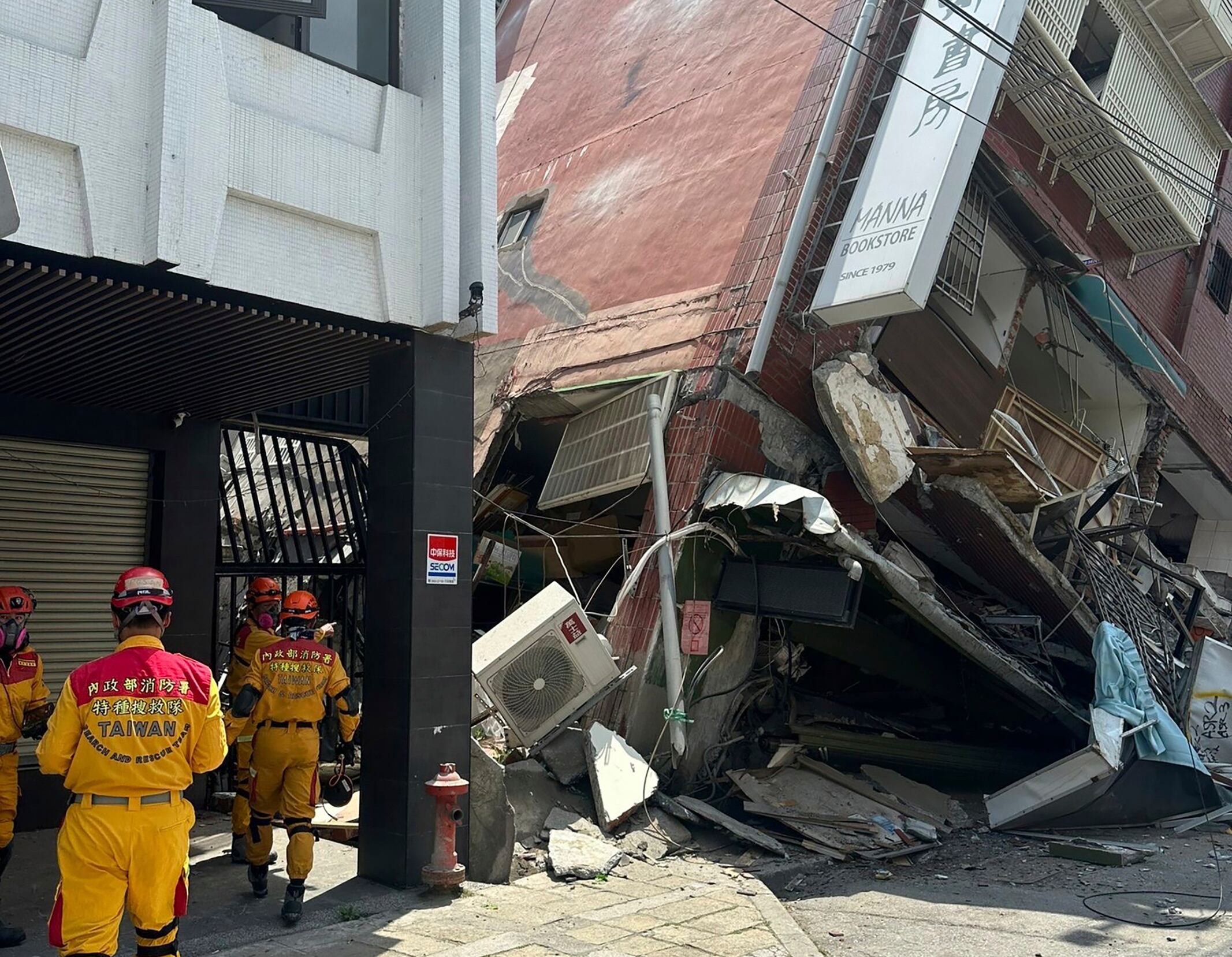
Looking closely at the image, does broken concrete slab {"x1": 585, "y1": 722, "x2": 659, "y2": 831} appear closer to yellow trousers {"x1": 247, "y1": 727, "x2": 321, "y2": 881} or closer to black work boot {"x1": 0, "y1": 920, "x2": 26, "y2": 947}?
yellow trousers {"x1": 247, "y1": 727, "x2": 321, "y2": 881}

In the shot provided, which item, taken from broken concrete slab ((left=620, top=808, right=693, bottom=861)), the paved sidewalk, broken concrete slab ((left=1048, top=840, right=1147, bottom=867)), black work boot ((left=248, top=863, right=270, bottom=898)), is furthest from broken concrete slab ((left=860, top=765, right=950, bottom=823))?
black work boot ((left=248, top=863, right=270, bottom=898))

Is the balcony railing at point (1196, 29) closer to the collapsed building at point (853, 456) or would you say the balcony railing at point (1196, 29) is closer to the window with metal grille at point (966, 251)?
the collapsed building at point (853, 456)

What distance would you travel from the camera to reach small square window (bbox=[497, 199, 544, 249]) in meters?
16.7

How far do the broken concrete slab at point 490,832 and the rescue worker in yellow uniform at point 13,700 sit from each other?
8.99 feet

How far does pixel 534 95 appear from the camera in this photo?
1848 centimetres

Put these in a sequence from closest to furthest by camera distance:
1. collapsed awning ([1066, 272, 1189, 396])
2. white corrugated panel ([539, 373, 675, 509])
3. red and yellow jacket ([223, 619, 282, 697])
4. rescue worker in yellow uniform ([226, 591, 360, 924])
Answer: rescue worker in yellow uniform ([226, 591, 360, 924]), red and yellow jacket ([223, 619, 282, 697]), white corrugated panel ([539, 373, 675, 509]), collapsed awning ([1066, 272, 1189, 396])

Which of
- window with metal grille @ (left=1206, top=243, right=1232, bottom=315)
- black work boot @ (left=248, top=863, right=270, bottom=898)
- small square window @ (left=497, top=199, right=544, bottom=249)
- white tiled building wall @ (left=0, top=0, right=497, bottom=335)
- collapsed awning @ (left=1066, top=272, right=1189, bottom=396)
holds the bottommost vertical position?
black work boot @ (left=248, top=863, right=270, bottom=898)

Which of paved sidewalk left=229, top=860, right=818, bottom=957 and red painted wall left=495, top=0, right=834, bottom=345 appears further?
red painted wall left=495, top=0, right=834, bottom=345

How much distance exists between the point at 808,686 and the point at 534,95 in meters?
11.1

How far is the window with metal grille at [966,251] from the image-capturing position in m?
12.7

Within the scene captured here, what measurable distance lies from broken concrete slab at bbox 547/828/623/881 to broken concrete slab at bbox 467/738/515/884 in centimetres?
45

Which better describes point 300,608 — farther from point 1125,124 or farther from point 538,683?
point 1125,124

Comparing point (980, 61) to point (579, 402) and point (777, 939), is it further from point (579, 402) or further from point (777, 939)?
point (777, 939)

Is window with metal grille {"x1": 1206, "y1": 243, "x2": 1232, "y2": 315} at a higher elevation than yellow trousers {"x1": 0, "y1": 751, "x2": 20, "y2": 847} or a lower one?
higher
